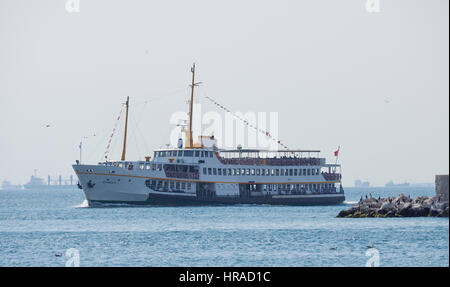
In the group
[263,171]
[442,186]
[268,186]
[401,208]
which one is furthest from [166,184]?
[442,186]

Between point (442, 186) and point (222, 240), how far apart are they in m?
20.0

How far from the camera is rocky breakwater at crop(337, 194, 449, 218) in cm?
6225

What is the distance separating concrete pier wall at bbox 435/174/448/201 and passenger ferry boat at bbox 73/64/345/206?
98.4 feet

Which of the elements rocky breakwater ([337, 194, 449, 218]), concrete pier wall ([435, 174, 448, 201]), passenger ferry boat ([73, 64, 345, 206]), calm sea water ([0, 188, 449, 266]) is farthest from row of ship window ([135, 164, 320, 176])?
concrete pier wall ([435, 174, 448, 201])

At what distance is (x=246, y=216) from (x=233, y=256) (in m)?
29.9

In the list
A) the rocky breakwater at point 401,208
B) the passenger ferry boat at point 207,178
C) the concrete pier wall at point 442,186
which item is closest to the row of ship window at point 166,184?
the passenger ferry boat at point 207,178

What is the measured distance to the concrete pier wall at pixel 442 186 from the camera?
5800 cm

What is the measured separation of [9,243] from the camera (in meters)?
48.1

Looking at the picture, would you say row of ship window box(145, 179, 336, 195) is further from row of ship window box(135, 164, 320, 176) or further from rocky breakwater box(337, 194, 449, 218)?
rocky breakwater box(337, 194, 449, 218)

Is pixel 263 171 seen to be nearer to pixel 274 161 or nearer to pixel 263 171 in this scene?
pixel 263 171

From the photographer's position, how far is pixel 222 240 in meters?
48.2

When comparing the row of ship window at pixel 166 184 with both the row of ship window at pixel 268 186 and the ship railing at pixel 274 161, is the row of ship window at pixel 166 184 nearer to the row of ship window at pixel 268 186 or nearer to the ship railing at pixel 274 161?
the row of ship window at pixel 268 186

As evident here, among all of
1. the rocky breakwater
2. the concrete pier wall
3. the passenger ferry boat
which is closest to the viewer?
the concrete pier wall
